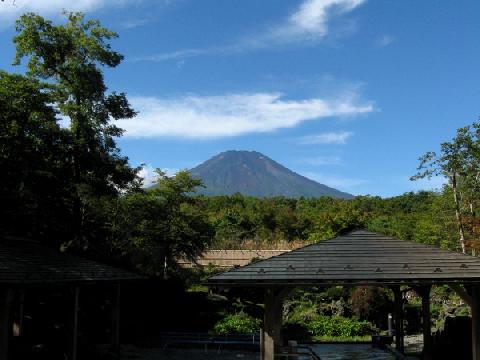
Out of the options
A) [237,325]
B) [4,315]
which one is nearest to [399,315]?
[237,325]

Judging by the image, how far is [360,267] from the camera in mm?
11672

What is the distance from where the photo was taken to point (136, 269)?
77.6 ft

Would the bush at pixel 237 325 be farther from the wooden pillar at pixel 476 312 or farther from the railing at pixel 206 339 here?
the wooden pillar at pixel 476 312

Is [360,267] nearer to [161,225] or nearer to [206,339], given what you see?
[206,339]

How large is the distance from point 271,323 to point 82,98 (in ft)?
47.4

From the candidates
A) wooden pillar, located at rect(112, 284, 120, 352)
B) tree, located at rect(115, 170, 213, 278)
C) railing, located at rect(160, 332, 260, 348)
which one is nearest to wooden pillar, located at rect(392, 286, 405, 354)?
railing, located at rect(160, 332, 260, 348)

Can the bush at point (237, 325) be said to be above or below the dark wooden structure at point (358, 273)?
below

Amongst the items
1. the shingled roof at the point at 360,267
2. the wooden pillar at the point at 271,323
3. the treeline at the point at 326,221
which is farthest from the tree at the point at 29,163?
the treeline at the point at 326,221

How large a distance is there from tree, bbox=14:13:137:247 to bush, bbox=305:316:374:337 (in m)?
10.6

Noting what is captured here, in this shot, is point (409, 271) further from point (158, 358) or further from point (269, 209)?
point (269, 209)

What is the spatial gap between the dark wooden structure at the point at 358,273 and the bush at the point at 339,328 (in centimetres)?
1142

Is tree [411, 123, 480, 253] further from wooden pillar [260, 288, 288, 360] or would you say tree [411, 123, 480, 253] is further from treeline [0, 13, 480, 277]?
wooden pillar [260, 288, 288, 360]

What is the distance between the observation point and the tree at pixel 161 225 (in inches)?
910

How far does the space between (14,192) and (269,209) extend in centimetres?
3788
